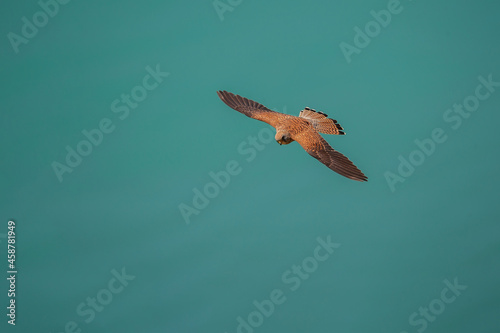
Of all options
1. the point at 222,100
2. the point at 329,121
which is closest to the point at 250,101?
the point at 222,100

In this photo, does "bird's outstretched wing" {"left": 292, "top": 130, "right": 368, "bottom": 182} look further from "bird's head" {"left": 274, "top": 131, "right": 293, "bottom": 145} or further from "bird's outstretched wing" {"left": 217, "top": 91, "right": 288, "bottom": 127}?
"bird's outstretched wing" {"left": 217, "top": 91, "right": 288, "bottom": 127}

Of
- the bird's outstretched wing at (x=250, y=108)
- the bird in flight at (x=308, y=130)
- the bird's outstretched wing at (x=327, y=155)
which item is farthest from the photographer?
the bird's outstretched wing at (x=250, y=108)

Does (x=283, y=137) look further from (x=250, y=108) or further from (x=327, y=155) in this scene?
(x=250, y=108)

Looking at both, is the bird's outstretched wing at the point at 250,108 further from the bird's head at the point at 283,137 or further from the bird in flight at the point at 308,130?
the bird's head at the point at 283,137

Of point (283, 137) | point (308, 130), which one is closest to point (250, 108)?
point (308, 130)

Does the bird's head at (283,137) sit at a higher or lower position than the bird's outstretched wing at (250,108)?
lower

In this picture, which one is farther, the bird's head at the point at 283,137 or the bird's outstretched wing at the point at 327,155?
the bird's head at the point at 283,137

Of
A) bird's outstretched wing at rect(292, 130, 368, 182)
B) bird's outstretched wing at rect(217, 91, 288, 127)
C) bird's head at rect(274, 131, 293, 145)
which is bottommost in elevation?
bird's outstretched wing at rect(292, 130, 368, 182)

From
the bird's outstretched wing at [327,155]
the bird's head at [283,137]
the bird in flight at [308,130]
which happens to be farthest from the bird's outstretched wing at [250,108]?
the bird's outstretched wing at [327,155]

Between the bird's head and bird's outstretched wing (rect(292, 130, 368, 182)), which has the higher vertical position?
the bird's head

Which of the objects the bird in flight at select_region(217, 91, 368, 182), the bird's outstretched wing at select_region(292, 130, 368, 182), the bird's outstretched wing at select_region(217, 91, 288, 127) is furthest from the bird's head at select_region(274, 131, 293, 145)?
the bird's outstretched wing at select_region(217, 91, 288, 127)
